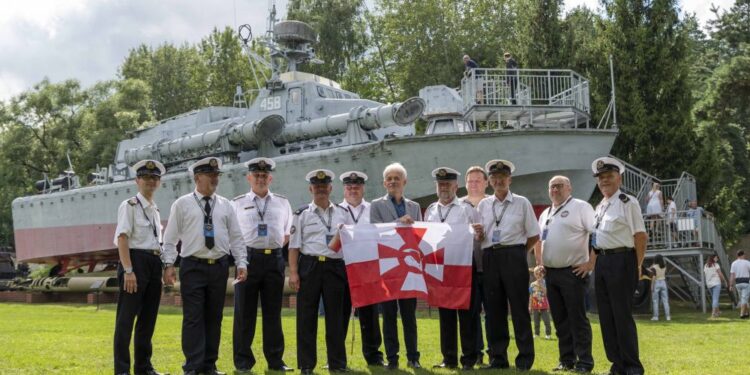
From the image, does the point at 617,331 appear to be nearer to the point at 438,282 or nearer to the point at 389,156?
the point at 438,282

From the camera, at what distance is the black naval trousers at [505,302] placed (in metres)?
8.24

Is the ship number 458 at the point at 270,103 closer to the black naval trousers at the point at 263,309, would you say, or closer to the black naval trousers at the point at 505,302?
the black naval trousers at the point at 263,309

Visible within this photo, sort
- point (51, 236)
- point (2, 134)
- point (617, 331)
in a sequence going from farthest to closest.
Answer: point (2, 134)
point (51, 236)
point (617, 331)

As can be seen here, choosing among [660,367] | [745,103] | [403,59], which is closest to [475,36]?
[403,59]

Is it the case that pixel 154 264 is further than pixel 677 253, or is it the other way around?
pixel 677 253

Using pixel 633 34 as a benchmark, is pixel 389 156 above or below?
below

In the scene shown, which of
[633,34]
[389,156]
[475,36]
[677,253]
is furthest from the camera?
[475,36]

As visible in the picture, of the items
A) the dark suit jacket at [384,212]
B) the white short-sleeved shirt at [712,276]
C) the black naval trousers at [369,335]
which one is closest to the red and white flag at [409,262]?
the dark suit jacket at [384,212]

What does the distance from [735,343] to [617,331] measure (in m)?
4.83

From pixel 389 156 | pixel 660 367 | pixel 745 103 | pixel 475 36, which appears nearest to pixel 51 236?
pixel 389 156

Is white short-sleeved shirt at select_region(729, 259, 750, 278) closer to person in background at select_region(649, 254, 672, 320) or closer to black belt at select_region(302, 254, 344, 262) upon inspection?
person in background at select_region(649, 254, 672, 320)

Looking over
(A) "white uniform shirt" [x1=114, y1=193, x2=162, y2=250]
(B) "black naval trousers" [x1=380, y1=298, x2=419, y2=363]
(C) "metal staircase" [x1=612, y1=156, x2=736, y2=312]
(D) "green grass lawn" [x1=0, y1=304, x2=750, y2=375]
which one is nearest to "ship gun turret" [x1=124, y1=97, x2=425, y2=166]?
(C) "metal staircase" [x1=612, y1=156, x2=736, y2=312]

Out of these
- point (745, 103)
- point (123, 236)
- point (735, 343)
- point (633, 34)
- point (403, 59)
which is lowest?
point (735, 343)

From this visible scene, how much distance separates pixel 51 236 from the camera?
33844 mm
